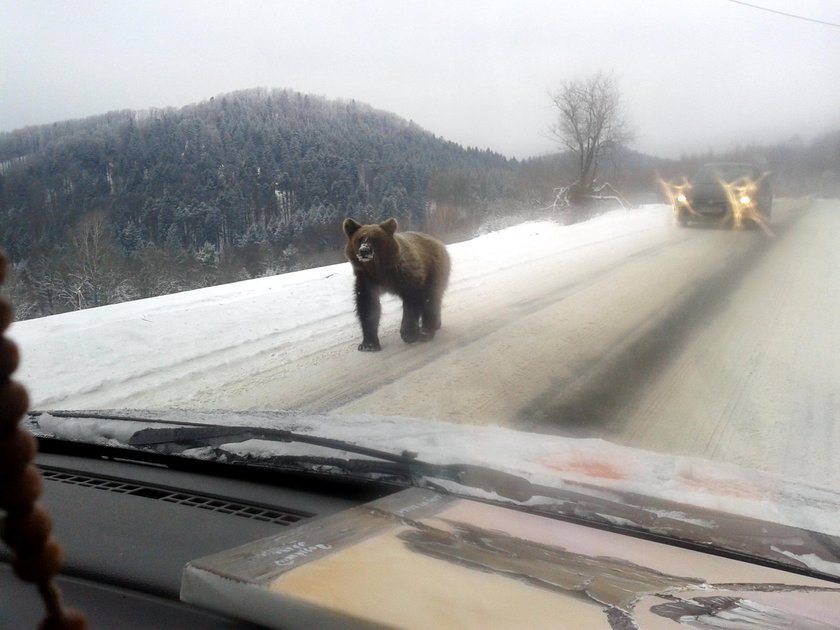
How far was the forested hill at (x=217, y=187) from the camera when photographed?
486 cm

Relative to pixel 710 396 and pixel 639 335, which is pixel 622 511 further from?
pixel 639 335

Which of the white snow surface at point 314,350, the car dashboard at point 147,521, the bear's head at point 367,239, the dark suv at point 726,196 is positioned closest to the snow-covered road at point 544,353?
the white snow surface at point 314,350

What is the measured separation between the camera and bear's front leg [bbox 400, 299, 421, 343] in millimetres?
7579

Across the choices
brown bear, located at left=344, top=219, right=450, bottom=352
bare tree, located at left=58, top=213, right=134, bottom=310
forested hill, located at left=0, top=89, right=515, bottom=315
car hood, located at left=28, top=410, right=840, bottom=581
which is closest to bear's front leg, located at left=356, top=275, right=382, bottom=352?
brown bear, located at left=344, top=219, right=450, bottom=352

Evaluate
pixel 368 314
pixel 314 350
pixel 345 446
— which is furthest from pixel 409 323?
→ pixel 345 446

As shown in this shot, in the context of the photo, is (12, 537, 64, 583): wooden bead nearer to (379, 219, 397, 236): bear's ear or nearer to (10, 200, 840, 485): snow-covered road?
(10, 200, 840, 485): snow-covered road

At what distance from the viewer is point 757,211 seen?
31.1ft

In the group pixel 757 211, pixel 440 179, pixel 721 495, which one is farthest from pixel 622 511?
pixel 757 211

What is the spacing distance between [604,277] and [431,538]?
29.1ft

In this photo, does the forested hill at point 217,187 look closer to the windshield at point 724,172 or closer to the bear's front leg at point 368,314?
the bear's front leg at point 368,314

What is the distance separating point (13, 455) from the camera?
0.57 meters

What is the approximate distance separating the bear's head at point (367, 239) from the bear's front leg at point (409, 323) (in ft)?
2.66

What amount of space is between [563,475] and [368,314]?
4.36m

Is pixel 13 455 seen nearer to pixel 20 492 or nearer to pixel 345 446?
pixel 20 492
